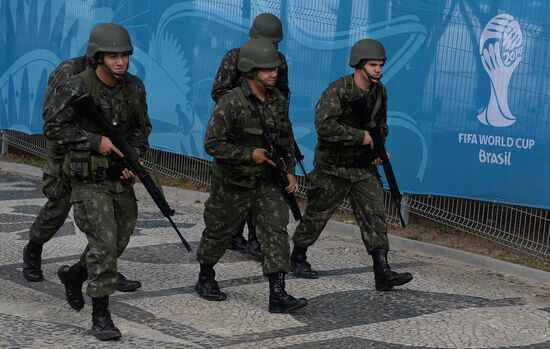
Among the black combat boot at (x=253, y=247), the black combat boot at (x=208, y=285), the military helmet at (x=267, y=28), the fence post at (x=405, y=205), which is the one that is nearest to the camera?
the black combat boot at (x=208, y=285)

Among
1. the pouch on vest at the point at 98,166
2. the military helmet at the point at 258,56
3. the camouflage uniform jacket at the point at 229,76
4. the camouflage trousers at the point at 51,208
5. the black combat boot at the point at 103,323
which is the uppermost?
the military helmet at the point at 258,56

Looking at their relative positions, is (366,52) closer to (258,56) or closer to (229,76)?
(258,56)

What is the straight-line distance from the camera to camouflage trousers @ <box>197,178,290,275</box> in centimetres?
728

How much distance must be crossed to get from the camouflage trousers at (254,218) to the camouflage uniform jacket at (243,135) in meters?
0.10

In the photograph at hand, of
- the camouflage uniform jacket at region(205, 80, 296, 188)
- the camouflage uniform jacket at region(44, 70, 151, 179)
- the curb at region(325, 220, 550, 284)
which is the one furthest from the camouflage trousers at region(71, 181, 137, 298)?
the curb at region(325, 220, 550, 284)

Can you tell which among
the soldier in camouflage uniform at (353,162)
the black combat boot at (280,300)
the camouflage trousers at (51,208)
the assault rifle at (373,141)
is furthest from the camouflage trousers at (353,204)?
the camouflage trousers at (51,208)

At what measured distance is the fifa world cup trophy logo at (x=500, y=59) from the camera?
9.25 metres

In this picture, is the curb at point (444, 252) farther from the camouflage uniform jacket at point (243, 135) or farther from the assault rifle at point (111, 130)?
the assault rifle at point (111, 130)

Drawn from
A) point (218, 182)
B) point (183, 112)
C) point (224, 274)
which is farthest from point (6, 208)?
point (218, 182)

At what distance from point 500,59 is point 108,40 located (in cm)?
397

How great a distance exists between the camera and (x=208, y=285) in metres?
7.61

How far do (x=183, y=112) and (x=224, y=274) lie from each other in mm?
4094

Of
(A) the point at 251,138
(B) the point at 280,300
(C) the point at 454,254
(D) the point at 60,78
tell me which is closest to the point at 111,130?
(D) the point at 60,78

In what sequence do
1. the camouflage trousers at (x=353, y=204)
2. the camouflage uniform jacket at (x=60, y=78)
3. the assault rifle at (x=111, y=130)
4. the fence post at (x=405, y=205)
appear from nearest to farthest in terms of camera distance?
the assault rifle at (x=111, y=130) < the camouflage uniform jacket at (x=60, y=78) < the camouflage trousers at (x=353, y=204) < the fence post at (x=405, y=205)
